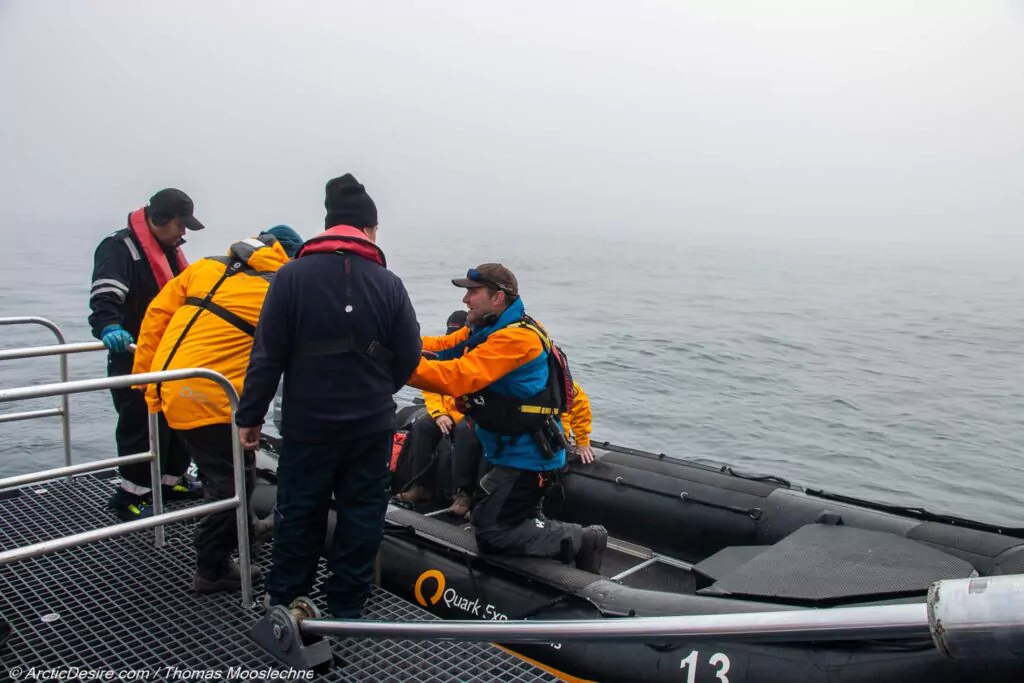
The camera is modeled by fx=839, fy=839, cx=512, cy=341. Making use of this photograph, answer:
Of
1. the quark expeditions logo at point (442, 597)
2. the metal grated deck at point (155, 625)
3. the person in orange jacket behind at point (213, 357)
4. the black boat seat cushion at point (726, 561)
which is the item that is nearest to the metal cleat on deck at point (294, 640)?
the metal grated deck at point (155, 625)

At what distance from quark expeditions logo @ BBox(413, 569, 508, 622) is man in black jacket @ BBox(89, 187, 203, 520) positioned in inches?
54.2

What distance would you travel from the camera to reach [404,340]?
290 cm

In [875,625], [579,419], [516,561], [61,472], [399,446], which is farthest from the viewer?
[399,446]

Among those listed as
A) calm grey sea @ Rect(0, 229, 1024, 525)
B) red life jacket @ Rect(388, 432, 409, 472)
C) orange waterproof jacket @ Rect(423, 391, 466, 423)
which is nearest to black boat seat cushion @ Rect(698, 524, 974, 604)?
orange waterproof jacket @ Rect(423, 391, 466, 423)

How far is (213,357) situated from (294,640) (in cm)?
109

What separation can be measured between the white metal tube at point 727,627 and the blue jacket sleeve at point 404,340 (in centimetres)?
101

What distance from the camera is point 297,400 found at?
9.16ft

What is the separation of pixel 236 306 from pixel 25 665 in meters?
1.38

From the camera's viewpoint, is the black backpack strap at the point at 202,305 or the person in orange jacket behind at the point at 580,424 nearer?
the black backpack strap at the point at 202,305

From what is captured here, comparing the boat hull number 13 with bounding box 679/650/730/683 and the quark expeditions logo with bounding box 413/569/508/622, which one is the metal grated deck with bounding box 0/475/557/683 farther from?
the boat hull number 13 with bounding box 679/650/730/683

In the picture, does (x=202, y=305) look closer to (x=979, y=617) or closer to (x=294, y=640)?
(x=294, y=640)

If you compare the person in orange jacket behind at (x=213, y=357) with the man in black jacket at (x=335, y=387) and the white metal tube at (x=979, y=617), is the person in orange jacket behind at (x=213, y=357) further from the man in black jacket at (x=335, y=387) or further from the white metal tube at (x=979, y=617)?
the white metal tube at (x=979, y=617)

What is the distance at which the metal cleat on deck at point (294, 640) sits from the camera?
2738 mm

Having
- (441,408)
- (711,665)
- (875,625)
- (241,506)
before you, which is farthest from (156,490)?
(875,625)
